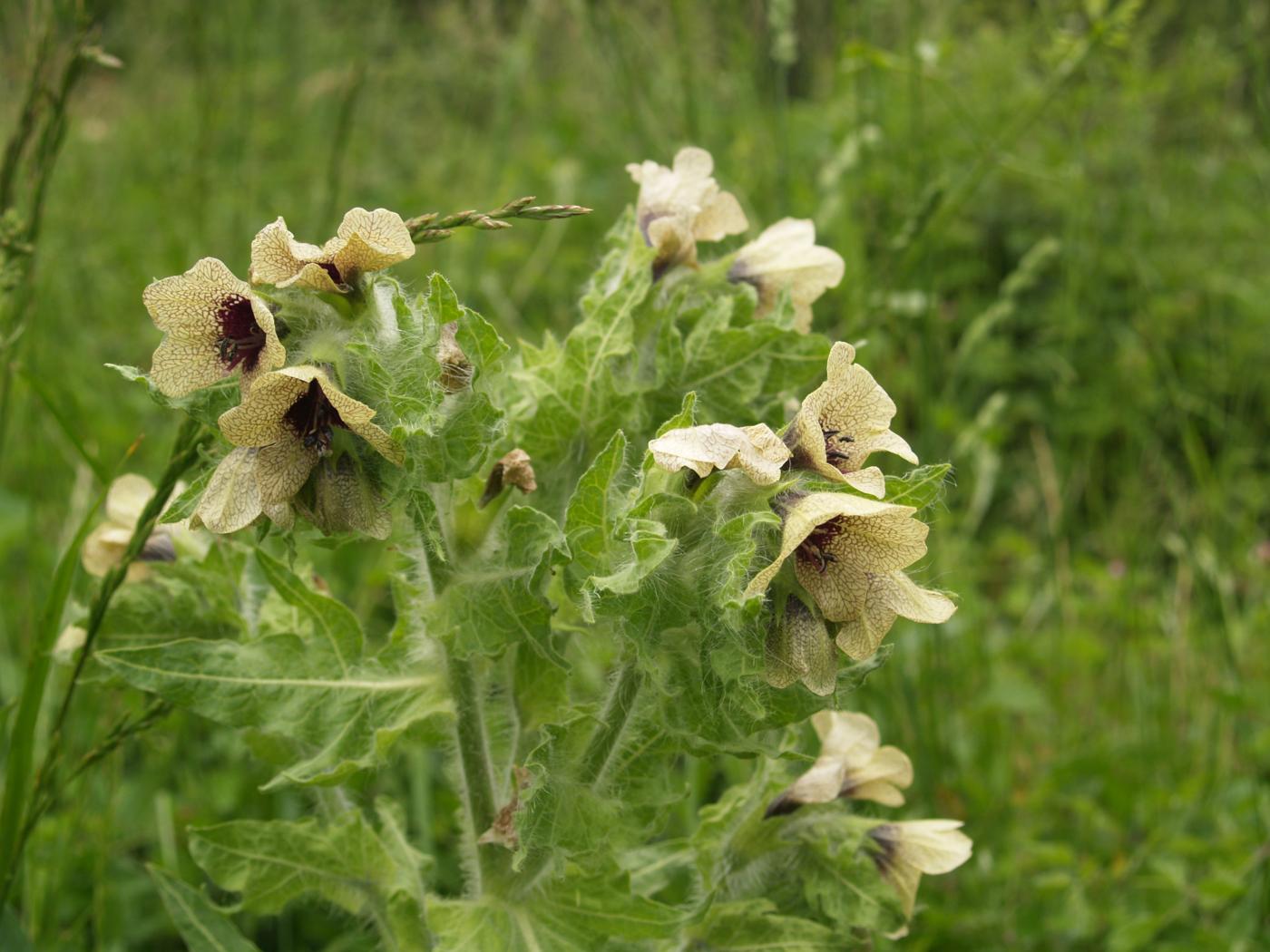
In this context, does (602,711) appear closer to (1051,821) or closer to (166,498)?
(166,498)

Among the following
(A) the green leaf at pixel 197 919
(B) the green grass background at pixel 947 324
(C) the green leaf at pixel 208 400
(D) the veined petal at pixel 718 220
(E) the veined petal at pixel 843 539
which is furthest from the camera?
(B) the green grass background at pixel 947 324

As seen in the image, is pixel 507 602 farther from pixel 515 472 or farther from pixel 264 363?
pixel 264 363

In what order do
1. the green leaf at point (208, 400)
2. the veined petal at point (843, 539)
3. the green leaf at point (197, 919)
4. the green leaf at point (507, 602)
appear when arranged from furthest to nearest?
the green leaf at point (197, 919)
the green leaf at point (507, 602)
the green leaf at point (208, 400)
the veined petal at point (843, 539)

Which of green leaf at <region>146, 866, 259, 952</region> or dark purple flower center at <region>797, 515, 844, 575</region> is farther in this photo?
green leaf at <region>146, 866, 259, 952</region>

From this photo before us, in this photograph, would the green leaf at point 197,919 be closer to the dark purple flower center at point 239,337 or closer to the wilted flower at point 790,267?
the dark purple flower center at point 239,337

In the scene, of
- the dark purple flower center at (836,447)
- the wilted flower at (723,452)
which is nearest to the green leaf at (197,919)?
the wilted flower at (723,452)

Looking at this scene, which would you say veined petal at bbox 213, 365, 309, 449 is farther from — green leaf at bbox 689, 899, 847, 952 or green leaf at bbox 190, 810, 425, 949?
green leaf at bbox 689, 899, 847, 952

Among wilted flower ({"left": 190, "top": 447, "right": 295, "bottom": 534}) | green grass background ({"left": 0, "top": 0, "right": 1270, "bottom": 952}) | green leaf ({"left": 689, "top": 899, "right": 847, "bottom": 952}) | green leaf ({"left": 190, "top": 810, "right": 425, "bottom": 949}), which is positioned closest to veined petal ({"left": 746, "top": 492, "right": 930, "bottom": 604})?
green grass background ({"left": 0, "top": 0, "right": 1270, "bottom": 952})
